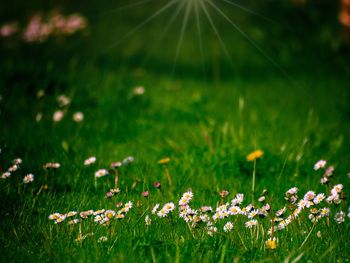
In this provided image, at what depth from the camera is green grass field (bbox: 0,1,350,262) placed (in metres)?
1.83

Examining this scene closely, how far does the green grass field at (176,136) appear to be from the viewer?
183 cm

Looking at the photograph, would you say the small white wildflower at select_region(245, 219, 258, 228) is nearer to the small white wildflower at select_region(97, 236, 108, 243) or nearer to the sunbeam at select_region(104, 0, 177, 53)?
A: the small white wildflower at select_region(97, 236, 108, 243)

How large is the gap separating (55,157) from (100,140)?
0.48 metres

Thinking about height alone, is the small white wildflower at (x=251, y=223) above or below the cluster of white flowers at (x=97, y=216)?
below

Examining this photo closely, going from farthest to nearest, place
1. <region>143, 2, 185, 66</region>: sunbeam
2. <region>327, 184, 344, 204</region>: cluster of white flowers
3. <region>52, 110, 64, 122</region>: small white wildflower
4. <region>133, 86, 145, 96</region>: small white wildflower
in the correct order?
<region>143, 2, 185, 66</region>: sunbeam, <region>133, 86, 145, 96</region>: small white wildflower, <region>52, 110, 64, 122</region>: small white wildflower, <region>327, 184, 344, 204</region>: cluster of white flowers

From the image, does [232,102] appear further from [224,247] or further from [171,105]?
[224,247]

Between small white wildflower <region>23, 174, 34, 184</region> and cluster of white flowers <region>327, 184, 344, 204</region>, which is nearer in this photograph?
cluster of white flowers <region>327, 184, 344, 204</region>

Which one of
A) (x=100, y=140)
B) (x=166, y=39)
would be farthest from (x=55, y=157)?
(x=166, y=39)

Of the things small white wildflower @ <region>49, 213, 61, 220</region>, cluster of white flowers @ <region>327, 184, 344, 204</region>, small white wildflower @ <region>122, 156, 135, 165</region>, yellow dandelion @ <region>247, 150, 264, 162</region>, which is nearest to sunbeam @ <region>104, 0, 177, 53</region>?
small white wildflower @ <region>122, 156, 135, 165</region>

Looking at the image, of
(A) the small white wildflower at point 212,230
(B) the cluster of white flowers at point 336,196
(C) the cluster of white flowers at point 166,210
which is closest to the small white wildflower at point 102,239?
(C) the cluster of white flowers at point 166,210

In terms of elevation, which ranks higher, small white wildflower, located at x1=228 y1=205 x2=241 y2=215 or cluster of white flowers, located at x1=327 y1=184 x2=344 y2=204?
cluster of white flowers, located at x1=327 y1=184 x2=344 y2=204

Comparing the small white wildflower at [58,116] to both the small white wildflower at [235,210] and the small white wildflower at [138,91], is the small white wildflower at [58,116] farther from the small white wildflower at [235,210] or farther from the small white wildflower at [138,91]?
the small white wildflower at [235,210]

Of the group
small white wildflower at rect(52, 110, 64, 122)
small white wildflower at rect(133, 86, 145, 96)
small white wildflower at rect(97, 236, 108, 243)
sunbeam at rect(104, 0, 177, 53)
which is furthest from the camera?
sunbeam at rect(104, 0, 177, 53)

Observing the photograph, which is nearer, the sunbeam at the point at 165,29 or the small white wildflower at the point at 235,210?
the small white wildflower at the point at 235,210
